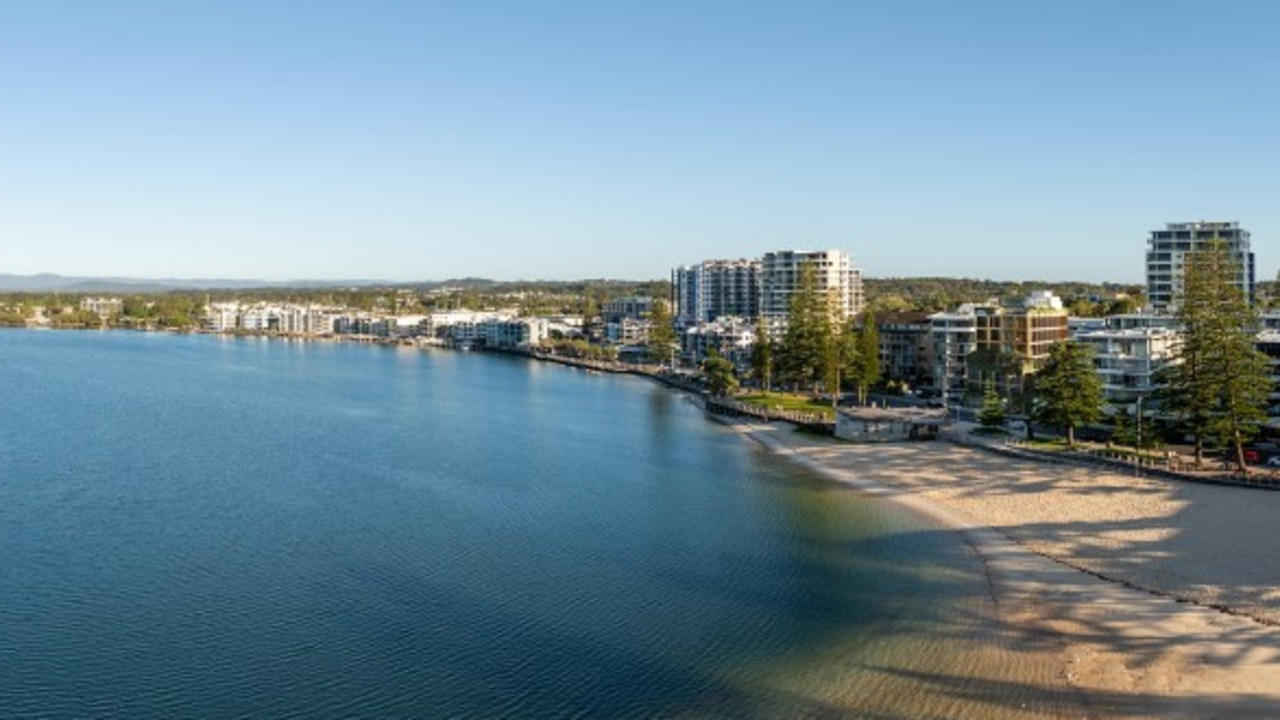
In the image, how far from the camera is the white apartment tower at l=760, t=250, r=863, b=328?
318 ft

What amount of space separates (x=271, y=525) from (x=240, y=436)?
19597 millimetres

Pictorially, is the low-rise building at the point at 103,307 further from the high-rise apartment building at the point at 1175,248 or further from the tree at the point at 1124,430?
the tree at the point at 1124,430

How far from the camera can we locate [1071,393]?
3656 centimetres

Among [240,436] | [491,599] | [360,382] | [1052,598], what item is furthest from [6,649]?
[360,382]

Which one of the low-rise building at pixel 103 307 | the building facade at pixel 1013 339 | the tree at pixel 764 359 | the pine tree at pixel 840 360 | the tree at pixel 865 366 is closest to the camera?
the building facade at pixel 1013 339

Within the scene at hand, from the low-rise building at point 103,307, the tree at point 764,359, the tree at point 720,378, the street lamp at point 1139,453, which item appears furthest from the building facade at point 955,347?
the low-rise building at point 103,307

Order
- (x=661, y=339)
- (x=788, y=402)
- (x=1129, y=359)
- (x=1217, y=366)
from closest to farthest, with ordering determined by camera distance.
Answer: (x=1217, y=366), (x=1129, y=359), (x=788, y=402), (x=661, y=339)

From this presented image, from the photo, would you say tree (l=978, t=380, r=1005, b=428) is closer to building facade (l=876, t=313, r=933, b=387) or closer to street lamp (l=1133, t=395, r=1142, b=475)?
street lamp (l=1133, t=395, r=1142, b=475)

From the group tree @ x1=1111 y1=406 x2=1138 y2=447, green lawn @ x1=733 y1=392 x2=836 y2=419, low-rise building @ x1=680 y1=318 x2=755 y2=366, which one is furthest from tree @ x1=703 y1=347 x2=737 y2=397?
tree @ x1=1111 y1=406 x2=1138 y2=447

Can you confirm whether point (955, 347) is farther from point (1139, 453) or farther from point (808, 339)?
point (1139, 453)

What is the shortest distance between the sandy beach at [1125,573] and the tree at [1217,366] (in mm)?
3546

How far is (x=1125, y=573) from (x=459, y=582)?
14.4 metres

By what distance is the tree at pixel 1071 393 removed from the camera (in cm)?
3644

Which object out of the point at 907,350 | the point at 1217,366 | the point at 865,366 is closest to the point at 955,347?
the point at 865,366
